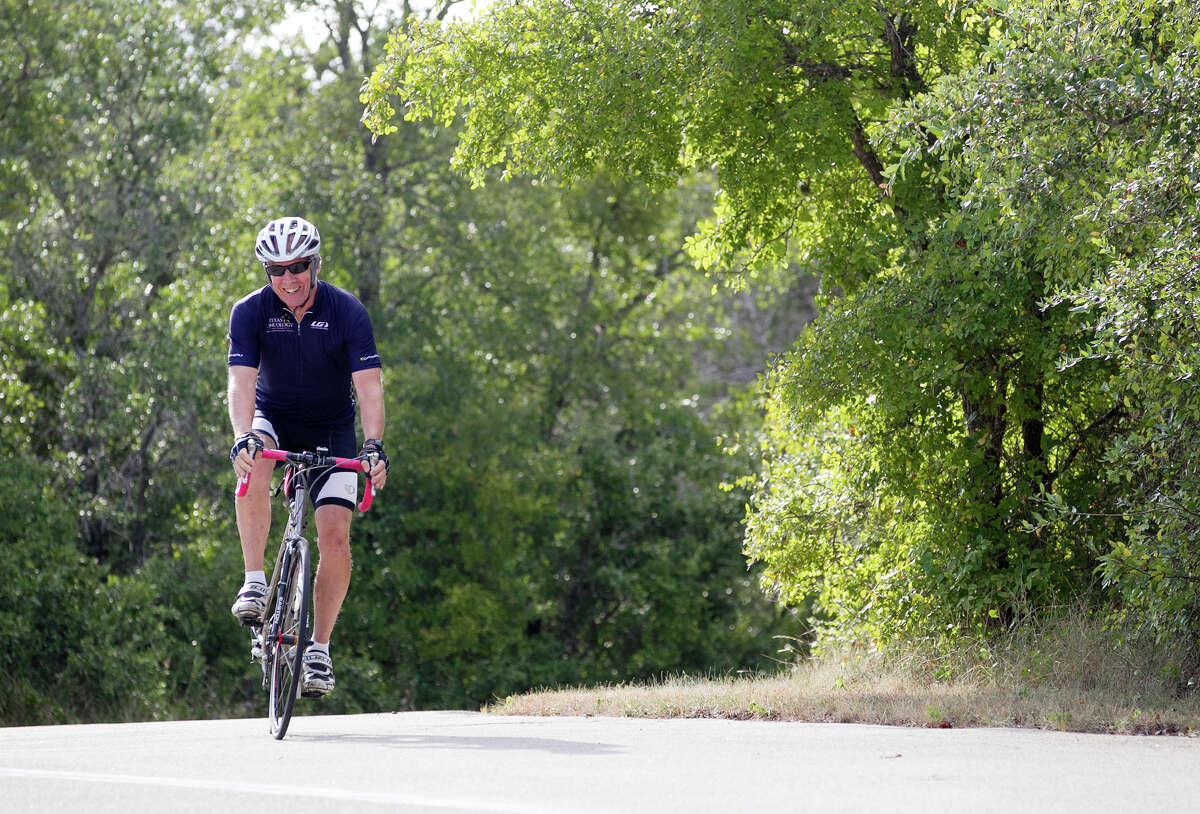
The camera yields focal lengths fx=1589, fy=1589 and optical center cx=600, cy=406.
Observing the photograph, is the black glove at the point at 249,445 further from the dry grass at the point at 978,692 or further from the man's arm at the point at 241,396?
the dry grass at the point at 978,692

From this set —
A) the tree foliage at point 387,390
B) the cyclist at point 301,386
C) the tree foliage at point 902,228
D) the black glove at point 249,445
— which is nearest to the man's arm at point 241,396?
the cyclist at point 301,386

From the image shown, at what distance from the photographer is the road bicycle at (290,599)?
6988mm

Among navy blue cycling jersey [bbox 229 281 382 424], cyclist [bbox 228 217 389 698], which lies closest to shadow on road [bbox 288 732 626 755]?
cyclist [bbox 228 217 389 698]

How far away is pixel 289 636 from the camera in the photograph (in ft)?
23.2

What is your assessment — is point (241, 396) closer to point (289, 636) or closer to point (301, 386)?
point (301, 386)

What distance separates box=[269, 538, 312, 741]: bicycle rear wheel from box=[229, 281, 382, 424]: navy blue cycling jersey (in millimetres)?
747

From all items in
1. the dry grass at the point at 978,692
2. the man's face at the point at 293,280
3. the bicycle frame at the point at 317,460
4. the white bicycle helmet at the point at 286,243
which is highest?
the white bicycle helmet at the point at 286,243

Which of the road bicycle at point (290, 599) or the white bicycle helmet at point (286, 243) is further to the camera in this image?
the white bicycle helmet at point (286, 243)

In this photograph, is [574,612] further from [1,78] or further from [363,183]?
[1,78]

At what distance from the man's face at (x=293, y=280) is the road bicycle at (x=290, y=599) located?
2.43 ft

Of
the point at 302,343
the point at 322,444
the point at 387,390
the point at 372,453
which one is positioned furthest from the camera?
the point at 387,390

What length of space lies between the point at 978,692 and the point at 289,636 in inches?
156

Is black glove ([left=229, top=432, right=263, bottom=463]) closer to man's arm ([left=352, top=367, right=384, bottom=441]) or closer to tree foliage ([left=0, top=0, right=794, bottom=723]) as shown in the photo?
man's arm ([left=352, top=367, right=384, bottom=441])

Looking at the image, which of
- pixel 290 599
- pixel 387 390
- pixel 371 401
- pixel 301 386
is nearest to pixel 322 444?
pixel 301 386
